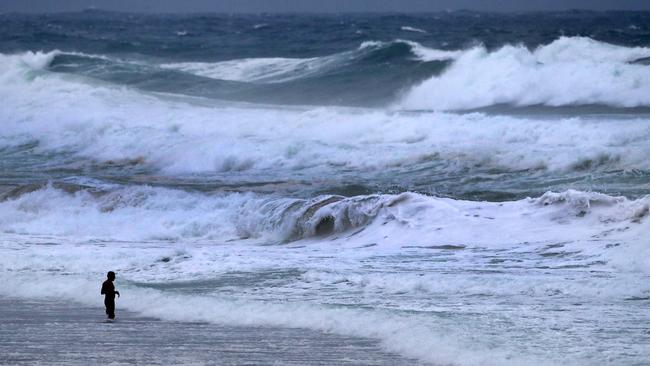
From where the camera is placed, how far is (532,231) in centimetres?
1203

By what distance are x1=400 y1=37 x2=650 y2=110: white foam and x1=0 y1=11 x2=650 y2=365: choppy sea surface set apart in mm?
82

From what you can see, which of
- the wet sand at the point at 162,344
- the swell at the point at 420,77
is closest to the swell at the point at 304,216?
the wet sand at the point at 162,344

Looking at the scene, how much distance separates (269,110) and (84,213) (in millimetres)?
12629

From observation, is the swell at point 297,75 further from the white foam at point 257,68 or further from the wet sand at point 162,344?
the wet sand at point 162,344

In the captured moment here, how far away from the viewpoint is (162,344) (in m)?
8.24

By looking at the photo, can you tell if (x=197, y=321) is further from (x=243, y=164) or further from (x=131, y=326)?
(x=243, y=164)

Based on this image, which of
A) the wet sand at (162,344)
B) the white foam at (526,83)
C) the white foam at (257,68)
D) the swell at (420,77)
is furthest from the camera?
the white foam at (257,68)

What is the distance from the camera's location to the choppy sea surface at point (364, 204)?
894cm

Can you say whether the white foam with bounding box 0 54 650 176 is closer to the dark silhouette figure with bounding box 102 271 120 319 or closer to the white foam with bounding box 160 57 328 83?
the white foam with bounding box 160 57 328 83

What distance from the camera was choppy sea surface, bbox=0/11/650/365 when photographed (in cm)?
894

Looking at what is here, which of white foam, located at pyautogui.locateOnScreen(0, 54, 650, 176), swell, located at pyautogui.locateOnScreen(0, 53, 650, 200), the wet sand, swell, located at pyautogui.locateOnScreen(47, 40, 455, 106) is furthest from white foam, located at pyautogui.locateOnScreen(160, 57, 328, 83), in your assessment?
the wet sand

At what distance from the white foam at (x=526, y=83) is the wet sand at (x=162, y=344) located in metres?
18.6

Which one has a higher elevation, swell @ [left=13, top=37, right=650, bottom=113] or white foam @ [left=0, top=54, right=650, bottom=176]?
swell @ [left=13, top=37, right=650, bottom=113]

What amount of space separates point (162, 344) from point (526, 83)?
71.8 feet
